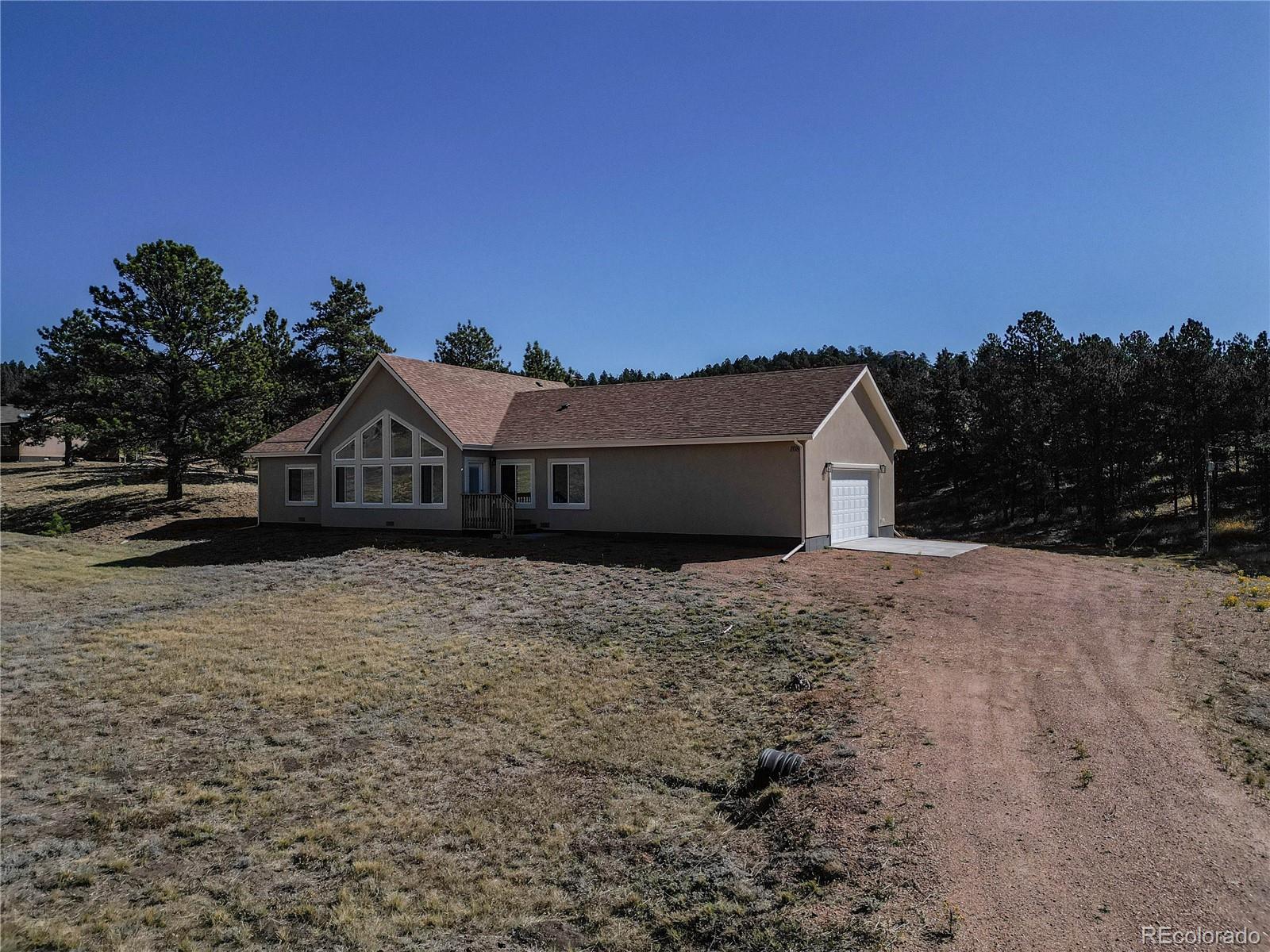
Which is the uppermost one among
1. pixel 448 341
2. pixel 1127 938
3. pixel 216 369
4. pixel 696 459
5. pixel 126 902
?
pixel 448 341

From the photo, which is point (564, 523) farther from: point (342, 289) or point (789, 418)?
point (342, 289)

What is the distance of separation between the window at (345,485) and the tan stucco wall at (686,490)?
5.58 metres

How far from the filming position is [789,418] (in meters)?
19.5

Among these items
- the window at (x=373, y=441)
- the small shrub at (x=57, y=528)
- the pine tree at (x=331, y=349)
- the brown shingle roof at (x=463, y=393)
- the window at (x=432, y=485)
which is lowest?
the small shrub at (x=57, y=528)

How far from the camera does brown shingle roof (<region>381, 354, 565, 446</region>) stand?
906 inches

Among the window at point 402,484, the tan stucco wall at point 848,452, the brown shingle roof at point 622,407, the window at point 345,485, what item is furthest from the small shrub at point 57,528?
the tan stucco wall at point 848,452

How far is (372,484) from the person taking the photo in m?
24.3

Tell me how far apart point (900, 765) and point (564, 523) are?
16633 mm

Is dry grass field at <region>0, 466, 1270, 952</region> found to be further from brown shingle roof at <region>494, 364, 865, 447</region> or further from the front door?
the front door

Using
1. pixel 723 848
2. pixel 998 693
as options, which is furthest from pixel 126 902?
pixel 998 693

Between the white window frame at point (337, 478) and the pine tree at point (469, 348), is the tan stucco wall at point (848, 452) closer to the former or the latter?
the white window frame at point (337, 478)

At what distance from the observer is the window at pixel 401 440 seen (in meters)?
23.4

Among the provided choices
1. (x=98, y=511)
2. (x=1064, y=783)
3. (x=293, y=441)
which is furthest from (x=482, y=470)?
(x=1064, y=783)

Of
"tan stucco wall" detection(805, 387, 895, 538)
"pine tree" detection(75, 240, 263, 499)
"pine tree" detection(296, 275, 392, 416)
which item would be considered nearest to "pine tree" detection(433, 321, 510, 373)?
"pine tree" detection(296, 275, 392, 416)
